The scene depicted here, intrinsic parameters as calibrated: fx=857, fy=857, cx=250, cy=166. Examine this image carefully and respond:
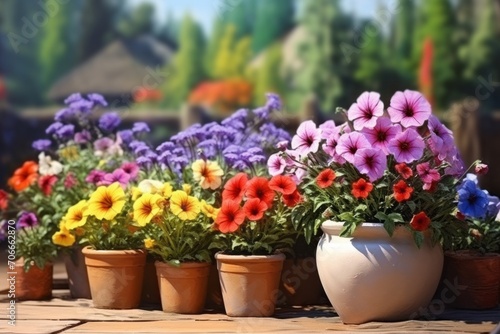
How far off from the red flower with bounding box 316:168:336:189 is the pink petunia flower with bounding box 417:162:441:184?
0.29 meters

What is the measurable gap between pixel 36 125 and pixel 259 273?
321 inches

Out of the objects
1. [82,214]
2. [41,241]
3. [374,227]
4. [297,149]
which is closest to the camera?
[374,227]

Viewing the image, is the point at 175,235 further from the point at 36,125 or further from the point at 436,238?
the point at 36,125

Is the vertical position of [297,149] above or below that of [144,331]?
above

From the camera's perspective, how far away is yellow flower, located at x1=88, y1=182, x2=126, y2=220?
3.23 meters

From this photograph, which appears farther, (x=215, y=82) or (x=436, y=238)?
(x=215, y=82)

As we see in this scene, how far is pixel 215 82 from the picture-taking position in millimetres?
23484

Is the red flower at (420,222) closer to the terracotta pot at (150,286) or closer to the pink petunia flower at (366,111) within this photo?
the pink petunia flower at (366,111)

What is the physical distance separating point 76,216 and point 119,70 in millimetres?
20856

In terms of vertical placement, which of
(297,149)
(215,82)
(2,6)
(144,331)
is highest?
(2,6)

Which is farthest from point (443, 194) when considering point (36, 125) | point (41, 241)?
point (36, 125)

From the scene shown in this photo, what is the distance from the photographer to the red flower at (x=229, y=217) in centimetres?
303

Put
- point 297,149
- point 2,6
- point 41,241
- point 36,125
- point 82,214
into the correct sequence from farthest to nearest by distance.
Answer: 1. point 2,6
2. point 36,125
3. point 41,241
4. point 82,214
5. point 297,149

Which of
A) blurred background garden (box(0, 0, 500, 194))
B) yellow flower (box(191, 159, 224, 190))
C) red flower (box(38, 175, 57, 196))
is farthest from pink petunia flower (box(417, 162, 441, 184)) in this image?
blurred background garden (box(0, 0, 500, 194))
